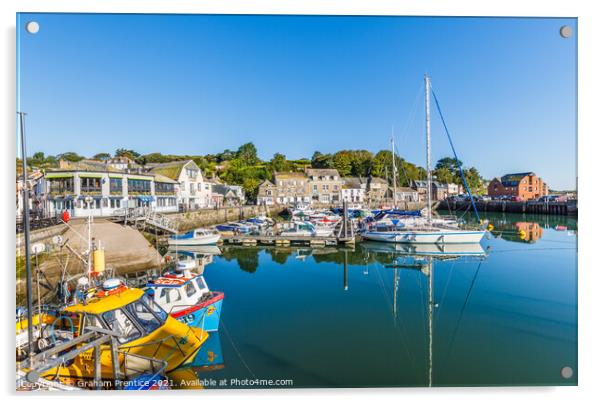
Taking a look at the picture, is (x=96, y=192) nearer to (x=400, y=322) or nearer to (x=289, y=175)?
(x=400, y=322)

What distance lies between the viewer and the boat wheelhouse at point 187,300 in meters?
5.56

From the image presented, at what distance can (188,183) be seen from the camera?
17.2m

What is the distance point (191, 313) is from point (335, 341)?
2426 millimetres

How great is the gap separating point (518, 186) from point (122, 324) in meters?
37.6

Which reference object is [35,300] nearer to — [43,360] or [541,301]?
[43,360]

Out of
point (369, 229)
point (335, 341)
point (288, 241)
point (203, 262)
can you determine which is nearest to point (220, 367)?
point (335, 341)

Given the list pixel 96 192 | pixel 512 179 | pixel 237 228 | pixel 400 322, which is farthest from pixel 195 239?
pixel 512 179

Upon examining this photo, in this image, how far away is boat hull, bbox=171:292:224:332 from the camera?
5.52m

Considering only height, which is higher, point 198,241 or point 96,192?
point 96,192

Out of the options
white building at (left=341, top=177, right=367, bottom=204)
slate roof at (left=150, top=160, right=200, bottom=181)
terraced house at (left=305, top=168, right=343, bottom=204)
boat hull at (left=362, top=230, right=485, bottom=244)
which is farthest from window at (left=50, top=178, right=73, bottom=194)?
white building at (left=341, top=177, right=367, bottom=204)

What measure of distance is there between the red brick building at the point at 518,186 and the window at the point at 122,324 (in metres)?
27.4

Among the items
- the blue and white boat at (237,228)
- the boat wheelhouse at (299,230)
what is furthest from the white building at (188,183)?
the boat wheelhouse at (299,230)

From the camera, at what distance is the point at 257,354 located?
4.82 m

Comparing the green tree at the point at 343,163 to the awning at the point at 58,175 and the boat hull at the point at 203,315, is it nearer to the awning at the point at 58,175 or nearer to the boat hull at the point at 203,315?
the awning at the point at 58,175
